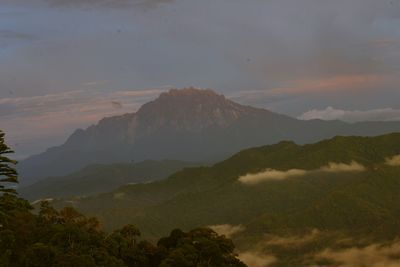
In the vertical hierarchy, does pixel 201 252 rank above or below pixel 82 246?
below

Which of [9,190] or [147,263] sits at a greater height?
[9,190]

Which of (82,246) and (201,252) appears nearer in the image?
(201,252)

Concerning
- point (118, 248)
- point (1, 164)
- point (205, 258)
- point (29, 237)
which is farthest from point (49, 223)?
point (205, 258)

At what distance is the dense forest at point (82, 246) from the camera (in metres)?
59.4

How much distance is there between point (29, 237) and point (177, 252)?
20895 millimetres

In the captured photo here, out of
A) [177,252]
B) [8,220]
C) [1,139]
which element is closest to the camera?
[1,139]

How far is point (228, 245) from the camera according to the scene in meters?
63.4

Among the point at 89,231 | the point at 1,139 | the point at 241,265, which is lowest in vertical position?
the point at 241,265

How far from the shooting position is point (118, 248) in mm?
67688

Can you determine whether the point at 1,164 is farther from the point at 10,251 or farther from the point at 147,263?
the point at 147,263

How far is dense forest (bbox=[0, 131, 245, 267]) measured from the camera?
59438 mm

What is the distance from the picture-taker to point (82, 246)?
64500 millimetres

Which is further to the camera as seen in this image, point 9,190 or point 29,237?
point 29,237

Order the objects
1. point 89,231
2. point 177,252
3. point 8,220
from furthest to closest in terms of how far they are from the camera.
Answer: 1. point 89,231
2. point 8,220
3. point 177,252
